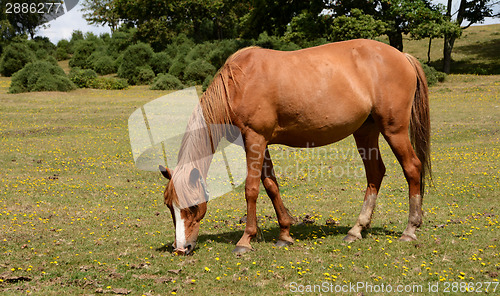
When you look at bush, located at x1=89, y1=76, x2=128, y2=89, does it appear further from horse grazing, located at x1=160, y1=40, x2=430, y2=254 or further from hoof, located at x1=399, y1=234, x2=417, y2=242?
hoof, located at x1=399, y1=234, x2=417, y2=242

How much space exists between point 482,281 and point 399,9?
100 feet

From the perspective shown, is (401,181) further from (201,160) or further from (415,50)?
(415,50)

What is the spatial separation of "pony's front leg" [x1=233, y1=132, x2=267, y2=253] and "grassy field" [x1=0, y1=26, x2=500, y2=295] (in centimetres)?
23

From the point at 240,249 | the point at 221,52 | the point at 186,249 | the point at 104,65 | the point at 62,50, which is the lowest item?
the point at 240,249

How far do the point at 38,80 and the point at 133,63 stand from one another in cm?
920

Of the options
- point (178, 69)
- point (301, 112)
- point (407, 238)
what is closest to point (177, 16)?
point (178, 69)

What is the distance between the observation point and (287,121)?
6.65 meters

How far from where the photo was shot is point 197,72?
36312 mm

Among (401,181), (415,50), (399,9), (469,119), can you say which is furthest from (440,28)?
(401,181)

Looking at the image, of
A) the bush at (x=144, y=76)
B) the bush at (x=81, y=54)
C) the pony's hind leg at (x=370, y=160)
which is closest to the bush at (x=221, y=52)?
the bush at (x=144, y=76)

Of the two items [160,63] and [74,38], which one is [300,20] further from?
[74,38]

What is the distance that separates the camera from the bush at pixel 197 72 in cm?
3634

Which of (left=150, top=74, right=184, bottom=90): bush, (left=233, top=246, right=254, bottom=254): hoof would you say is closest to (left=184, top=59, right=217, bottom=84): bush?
(left=150, top=74, right=184, bottom=90): bush

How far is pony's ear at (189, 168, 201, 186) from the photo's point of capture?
6121mm
